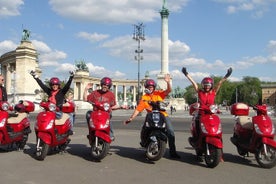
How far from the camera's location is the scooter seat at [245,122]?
7.81 metres

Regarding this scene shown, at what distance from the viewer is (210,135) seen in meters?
7.09

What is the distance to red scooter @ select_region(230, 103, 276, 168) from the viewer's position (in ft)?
23.3

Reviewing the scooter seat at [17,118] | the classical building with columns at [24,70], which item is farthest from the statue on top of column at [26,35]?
the scooter seat at [17,118]

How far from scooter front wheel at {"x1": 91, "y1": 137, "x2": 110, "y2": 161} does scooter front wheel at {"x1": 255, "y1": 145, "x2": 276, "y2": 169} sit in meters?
2.73

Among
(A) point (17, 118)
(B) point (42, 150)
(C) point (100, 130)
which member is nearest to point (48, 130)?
(B) point (42, 150)

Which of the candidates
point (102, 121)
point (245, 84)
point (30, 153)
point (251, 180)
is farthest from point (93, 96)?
point (245, 84)

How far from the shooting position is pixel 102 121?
769cm

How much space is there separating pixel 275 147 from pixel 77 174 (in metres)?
3.38

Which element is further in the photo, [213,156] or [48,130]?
[48,130]

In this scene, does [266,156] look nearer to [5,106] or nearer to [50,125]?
[50,125]

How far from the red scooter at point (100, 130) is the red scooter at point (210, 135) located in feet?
5.57

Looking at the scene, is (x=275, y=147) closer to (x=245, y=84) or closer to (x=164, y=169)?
(x=164, y=169)

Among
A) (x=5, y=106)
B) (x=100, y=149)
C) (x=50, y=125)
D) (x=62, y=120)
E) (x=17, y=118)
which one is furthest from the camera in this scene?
(x=17, y=118)

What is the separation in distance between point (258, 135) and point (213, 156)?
902 mm
